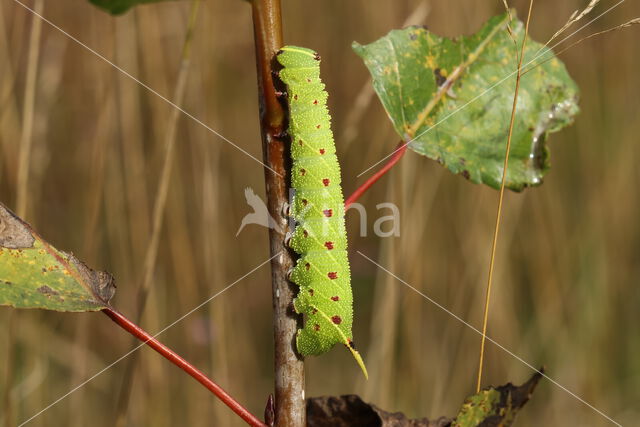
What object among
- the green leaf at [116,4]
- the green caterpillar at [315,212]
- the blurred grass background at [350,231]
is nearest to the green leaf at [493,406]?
the green caterpillar at [315,212]

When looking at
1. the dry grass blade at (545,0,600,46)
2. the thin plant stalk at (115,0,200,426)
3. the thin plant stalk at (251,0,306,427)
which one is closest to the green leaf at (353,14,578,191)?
the dry grass blade at (545,0,600,46)

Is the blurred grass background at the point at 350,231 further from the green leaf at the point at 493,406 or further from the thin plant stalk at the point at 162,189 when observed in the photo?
the green leaf at the point at 493,406

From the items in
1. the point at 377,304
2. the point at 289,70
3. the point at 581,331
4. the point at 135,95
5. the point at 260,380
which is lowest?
the point at 260,380

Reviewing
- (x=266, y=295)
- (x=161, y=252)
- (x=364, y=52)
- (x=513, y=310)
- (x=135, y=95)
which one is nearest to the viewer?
(x=364, y=52)

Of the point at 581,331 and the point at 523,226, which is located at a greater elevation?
the point at 523,226

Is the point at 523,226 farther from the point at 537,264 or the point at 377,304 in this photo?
the point at 377,304

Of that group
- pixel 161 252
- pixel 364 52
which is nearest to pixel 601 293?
pixel 161 252

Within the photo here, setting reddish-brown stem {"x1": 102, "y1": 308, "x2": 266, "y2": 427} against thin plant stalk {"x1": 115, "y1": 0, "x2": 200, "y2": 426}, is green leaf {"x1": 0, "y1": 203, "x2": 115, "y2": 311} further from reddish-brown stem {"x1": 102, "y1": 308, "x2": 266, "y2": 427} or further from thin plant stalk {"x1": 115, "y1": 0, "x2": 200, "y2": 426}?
thin plant stalk {"x1": 115, "y1": 0, "x2": 200, "y2": 426}
